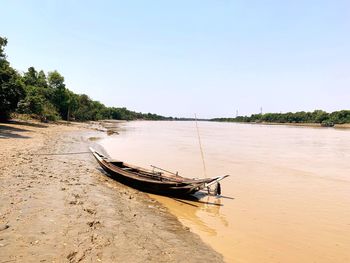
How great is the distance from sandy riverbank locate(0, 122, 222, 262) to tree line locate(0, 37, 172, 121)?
20037mm

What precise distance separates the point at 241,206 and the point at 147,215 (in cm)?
431

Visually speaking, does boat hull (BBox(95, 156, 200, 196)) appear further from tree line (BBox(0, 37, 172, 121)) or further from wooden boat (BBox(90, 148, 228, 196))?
tree line (BBox(0, 37, 172, 121))

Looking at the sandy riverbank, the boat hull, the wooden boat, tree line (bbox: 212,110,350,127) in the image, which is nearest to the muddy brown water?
the boat hull

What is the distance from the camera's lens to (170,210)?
10500mm

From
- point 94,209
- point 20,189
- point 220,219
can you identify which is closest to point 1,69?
point 20,189

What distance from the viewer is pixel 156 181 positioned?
40.1ft

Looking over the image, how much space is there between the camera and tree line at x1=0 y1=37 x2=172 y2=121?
29.5 m

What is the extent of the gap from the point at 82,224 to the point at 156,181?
5.19 metres

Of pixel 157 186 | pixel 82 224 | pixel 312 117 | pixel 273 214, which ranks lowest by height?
pixel 273 214

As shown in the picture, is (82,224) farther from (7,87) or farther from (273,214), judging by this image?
(7,87)

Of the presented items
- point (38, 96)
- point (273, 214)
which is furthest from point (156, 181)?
point (38, 96)

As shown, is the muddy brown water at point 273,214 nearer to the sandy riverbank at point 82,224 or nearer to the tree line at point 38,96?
the sandy riverbank at point 82,224

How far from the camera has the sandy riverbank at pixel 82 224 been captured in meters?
5.76

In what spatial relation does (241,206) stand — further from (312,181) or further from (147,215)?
(312,181)
